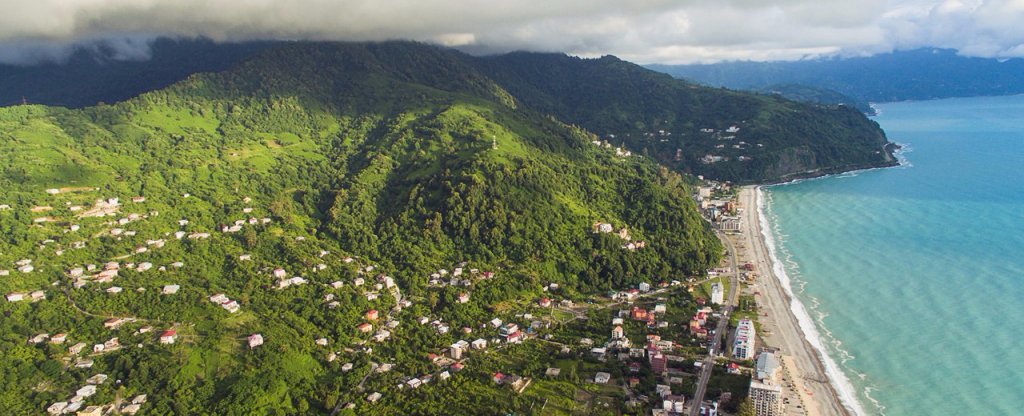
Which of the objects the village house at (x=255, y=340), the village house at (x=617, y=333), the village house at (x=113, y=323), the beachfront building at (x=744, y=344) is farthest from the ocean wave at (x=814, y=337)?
the village house at (x=113, y=323)

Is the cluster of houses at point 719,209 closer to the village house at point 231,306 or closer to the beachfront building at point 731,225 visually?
the beachfront building at point 731,225

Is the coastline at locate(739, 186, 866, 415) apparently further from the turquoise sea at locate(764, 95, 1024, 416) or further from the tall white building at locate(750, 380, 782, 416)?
the tall white building at locate(750, 380, 782, 416)

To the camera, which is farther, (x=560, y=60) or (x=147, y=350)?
(x=560, y=60)

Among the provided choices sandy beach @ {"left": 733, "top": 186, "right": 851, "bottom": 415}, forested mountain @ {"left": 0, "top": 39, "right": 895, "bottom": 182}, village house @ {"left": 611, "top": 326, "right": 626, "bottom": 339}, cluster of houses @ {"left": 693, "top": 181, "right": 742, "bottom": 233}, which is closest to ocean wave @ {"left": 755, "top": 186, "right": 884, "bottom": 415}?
sandy beach @ {"left": 733, "top": 186, "right": 851, "bottom": 415}

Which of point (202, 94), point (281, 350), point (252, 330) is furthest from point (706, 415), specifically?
point (202, 94)

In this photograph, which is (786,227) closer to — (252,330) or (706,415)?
(706,415)

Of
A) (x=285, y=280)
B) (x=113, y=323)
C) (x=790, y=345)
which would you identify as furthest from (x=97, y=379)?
(x=790, y=345)

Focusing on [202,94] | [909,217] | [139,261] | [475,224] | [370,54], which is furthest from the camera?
[370,54]

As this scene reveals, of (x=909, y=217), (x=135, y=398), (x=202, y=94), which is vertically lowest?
(x=135, y=398)
